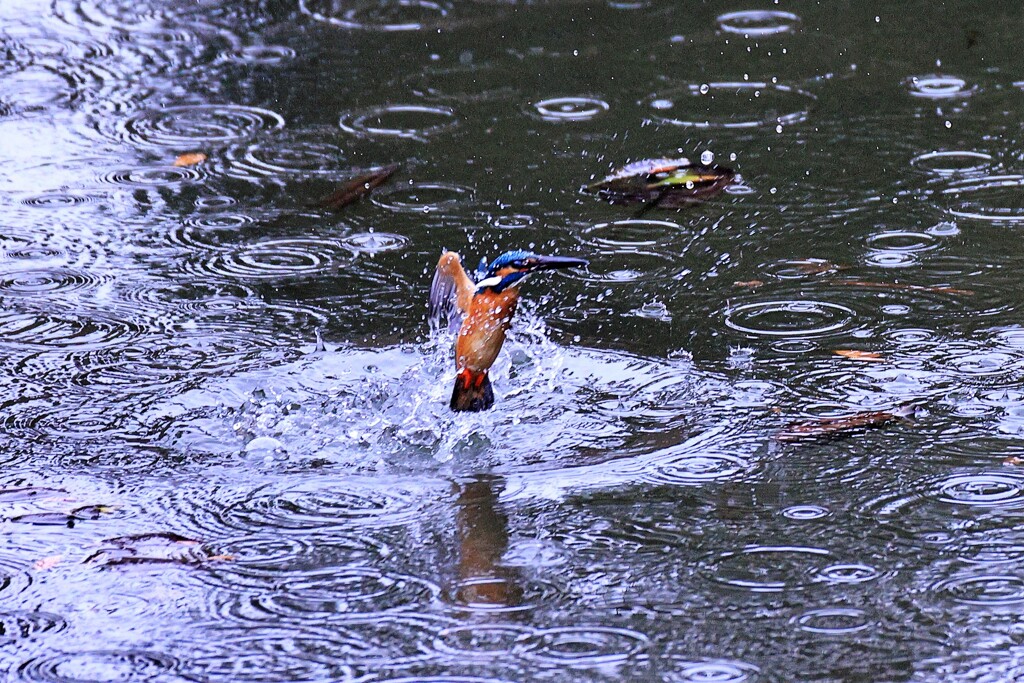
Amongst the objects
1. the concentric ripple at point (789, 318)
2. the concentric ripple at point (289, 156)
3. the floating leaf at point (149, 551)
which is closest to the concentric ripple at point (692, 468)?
the concentric ripple at point (789, 318)

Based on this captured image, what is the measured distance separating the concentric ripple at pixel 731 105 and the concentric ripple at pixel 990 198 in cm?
100

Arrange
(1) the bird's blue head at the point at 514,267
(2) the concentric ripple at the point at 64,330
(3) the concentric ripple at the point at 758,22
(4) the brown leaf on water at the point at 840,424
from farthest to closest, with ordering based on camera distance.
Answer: (3) the concentric ripple at the point at 758,22, (2) the concentric ripple at the point at 64,330, (1) the bird's blue head at the point at 514,267, (4) the brown leaf on water at the point at 840,424

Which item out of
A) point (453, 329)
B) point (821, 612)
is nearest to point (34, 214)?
point (453, 329)

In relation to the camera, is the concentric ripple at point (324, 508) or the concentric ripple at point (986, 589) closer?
the concentric ripple at point (986, 589)

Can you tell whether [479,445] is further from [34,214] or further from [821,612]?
[34,214]

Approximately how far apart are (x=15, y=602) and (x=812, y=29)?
5466 millimetres

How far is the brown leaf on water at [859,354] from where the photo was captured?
12.9 feet

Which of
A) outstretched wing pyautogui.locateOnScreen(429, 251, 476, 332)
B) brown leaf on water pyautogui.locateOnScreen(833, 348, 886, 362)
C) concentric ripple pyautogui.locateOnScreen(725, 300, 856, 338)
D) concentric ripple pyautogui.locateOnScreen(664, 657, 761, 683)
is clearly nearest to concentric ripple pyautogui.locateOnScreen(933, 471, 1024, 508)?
brown leaf on water pyautogui.locateOnScreen(833, 348, 886, 362)

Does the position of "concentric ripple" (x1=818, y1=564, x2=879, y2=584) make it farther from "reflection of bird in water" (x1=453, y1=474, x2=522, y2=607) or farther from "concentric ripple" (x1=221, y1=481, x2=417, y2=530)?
"concentric ripple" (x1=221, y1=481, x2=417, y2=530)

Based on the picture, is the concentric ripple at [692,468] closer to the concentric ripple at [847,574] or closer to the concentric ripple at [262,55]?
the concentric ripple at [847,574]

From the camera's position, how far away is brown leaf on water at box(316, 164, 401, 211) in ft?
17.6

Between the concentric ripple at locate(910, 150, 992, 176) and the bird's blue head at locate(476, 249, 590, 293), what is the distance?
2.30 meters

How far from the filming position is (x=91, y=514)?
10.6 feet

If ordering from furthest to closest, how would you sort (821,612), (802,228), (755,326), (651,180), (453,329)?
(651,180) < (802,228) < (755,326) < (453,329) < (821,612)
